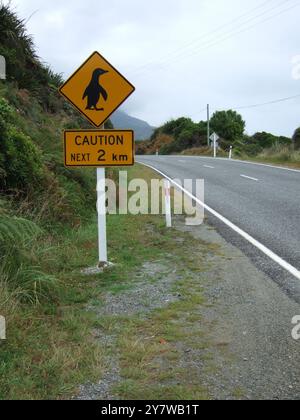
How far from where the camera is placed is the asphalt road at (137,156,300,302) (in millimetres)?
6781

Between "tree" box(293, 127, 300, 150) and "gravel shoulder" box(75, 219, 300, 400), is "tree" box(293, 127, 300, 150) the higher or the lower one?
the higher one

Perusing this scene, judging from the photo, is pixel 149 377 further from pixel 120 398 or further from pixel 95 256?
pixel 95 256

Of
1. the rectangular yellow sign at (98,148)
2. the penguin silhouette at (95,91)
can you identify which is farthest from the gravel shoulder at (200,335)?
the penguin silhouette at (95,91)

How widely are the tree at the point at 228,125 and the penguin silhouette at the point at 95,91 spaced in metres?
48.7

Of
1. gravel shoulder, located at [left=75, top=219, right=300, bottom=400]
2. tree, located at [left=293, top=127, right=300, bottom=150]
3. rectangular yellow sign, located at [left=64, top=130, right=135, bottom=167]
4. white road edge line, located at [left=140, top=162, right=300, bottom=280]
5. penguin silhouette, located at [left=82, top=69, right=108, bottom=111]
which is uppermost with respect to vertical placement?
tree, located at [left=293, top=127, right=300, bottom=150]

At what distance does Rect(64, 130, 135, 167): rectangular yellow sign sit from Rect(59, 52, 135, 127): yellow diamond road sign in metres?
0.21

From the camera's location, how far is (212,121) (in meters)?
58.4

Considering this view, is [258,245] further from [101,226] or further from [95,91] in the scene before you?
[95,91]

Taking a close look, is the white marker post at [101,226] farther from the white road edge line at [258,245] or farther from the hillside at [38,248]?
the white road edge line at [258,245]

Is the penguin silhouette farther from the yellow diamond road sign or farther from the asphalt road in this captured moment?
the asphalt road

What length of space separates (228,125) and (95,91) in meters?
50.9

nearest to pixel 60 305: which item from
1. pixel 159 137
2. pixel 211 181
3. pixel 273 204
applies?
pixel 273 204

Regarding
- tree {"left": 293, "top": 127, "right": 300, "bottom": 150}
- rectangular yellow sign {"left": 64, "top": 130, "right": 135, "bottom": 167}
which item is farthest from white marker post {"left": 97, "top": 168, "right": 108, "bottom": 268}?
tree {"left": 293, "top": 127, "right": 300, "bottom": 150}

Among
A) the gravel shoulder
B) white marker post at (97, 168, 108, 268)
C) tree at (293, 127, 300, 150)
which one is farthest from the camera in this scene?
tree at (293, 127, 300, 150)
